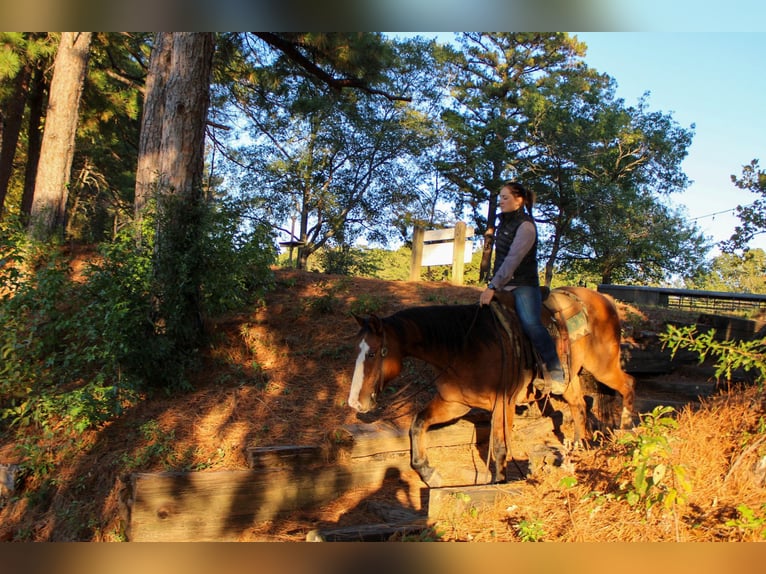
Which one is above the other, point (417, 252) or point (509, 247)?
point (417, 252)

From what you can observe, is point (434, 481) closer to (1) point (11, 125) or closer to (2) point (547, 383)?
(2) point (547, 383)

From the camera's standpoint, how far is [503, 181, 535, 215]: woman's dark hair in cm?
575

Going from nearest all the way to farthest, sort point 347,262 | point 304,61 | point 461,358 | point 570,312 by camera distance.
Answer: point 461,358 < point 570,312 < point 304,61 < point 347,262

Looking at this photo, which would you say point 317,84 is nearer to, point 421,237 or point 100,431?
point 421,237

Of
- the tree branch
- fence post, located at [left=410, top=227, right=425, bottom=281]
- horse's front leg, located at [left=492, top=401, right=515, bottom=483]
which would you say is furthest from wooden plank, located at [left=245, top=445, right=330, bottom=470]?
the tree branch

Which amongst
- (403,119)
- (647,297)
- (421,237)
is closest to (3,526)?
(421,237)

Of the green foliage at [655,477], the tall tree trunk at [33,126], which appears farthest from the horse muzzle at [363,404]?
the tall tree trunk at [33,126]

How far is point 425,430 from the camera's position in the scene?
5.80 m

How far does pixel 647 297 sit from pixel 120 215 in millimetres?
18908

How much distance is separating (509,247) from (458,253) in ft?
20.2

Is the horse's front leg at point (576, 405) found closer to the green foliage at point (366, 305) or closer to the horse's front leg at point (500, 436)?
the horse's front leg at point (500, 436)

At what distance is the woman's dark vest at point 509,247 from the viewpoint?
18.9ft

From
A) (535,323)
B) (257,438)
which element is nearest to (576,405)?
(535,323)

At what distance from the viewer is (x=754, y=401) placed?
15.4 feet
